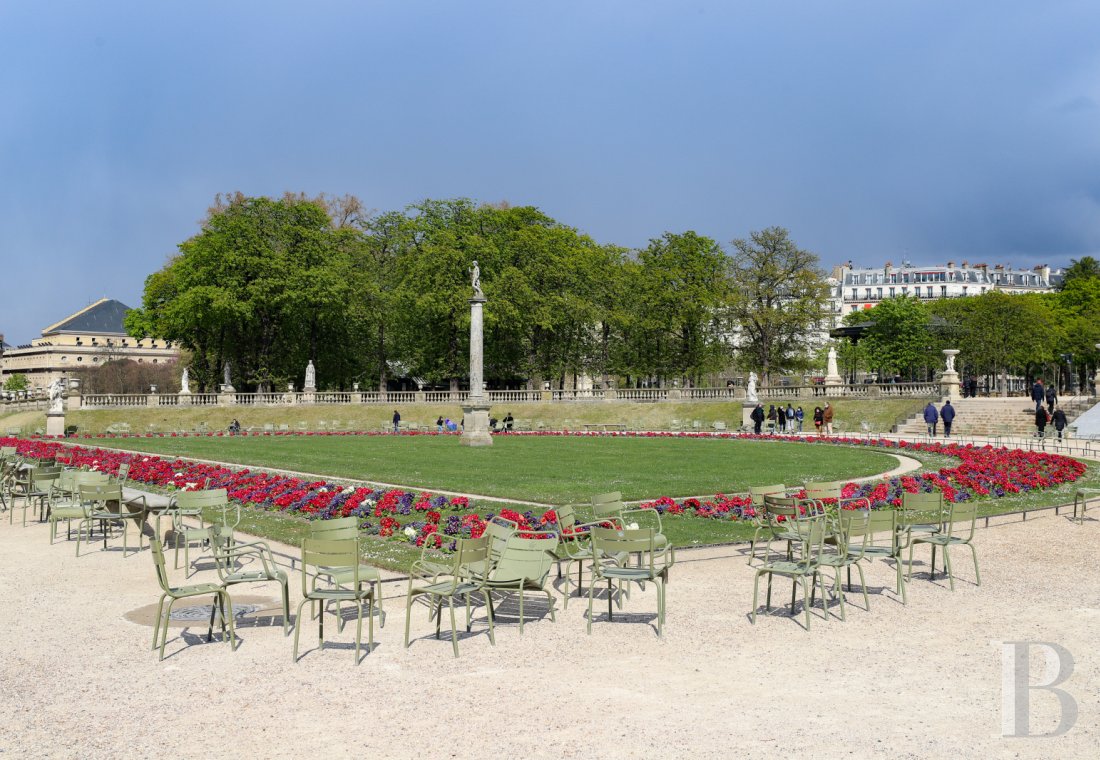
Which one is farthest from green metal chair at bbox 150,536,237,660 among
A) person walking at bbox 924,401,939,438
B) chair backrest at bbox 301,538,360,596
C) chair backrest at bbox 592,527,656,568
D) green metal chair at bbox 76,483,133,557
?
person walking at bbox 924,401,939,438

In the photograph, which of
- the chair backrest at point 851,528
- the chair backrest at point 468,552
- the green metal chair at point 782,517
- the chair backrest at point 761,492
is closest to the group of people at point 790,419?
the chair backrest at point 761,492

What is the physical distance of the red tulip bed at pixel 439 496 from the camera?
13680 millimetres

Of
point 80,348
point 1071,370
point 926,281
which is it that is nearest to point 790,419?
point 1071,370

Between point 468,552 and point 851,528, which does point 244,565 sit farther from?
point 851,528

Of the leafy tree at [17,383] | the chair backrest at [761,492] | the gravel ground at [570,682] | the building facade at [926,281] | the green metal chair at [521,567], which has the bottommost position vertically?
the gravel ground at [570,682]

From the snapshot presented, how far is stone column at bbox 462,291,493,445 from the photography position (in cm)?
3391

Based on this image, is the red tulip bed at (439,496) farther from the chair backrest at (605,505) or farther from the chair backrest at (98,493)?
the chair backrest at (98,493)

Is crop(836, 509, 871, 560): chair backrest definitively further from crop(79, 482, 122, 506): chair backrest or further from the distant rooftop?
the distant rooftop

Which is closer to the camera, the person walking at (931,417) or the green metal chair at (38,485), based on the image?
the green metal chair at (38,485)

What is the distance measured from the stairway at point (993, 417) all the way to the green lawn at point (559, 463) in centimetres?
1419

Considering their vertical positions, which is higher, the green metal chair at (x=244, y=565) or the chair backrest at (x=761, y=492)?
the chair backrest at (x=761, y=492)

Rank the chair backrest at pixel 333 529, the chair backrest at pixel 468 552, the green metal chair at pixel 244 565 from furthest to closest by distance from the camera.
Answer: the chair backrest at pixel 333 529 → the green metal chair at pixel 244 565 → the chair backrest at pixel 468 552

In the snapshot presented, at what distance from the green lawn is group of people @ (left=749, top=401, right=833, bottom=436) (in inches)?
324

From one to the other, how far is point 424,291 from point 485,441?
87.2 feet
